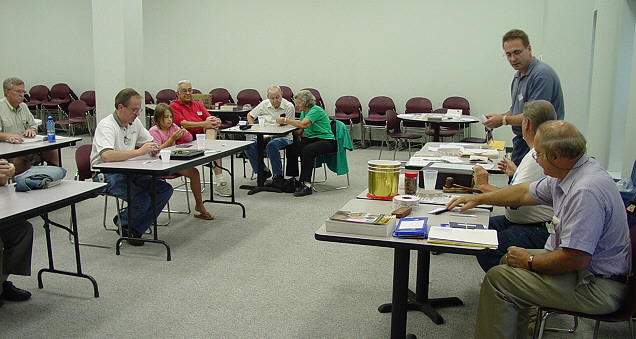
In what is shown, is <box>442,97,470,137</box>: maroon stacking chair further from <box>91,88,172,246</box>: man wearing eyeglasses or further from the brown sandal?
<box>91,88,172,246</box>: man wearing eyeglasses

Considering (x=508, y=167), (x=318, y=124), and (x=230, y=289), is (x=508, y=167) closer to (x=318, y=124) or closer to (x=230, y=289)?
(x=230, y=289)

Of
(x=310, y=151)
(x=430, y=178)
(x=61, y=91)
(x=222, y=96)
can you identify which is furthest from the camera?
(x=61, y=91)

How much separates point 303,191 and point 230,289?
2.85 m

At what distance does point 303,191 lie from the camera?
6.40m

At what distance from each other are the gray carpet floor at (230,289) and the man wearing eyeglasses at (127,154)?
230 millimetres

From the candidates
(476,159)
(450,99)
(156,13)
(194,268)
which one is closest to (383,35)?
(450,99)

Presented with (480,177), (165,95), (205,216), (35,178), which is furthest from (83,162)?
(165,95)

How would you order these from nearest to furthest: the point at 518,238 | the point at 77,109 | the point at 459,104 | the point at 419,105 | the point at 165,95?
1. the point at 518,238
2. the point at 459,104
3. the point at 419,105
4. the point at 77,109
5. the point at 165,95

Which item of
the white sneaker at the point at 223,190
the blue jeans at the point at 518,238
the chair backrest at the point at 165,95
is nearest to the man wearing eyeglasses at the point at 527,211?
the blue jeans at the point at 518,238

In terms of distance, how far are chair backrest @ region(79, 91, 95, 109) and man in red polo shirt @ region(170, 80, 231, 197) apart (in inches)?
216

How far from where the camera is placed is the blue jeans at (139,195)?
4.36 m

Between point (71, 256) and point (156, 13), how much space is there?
323 inches

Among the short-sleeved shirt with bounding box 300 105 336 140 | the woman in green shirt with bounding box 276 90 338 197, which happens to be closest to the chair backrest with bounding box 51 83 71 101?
the woman in green shirt with bounding box 276 90 338 197

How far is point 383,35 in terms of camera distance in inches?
395
